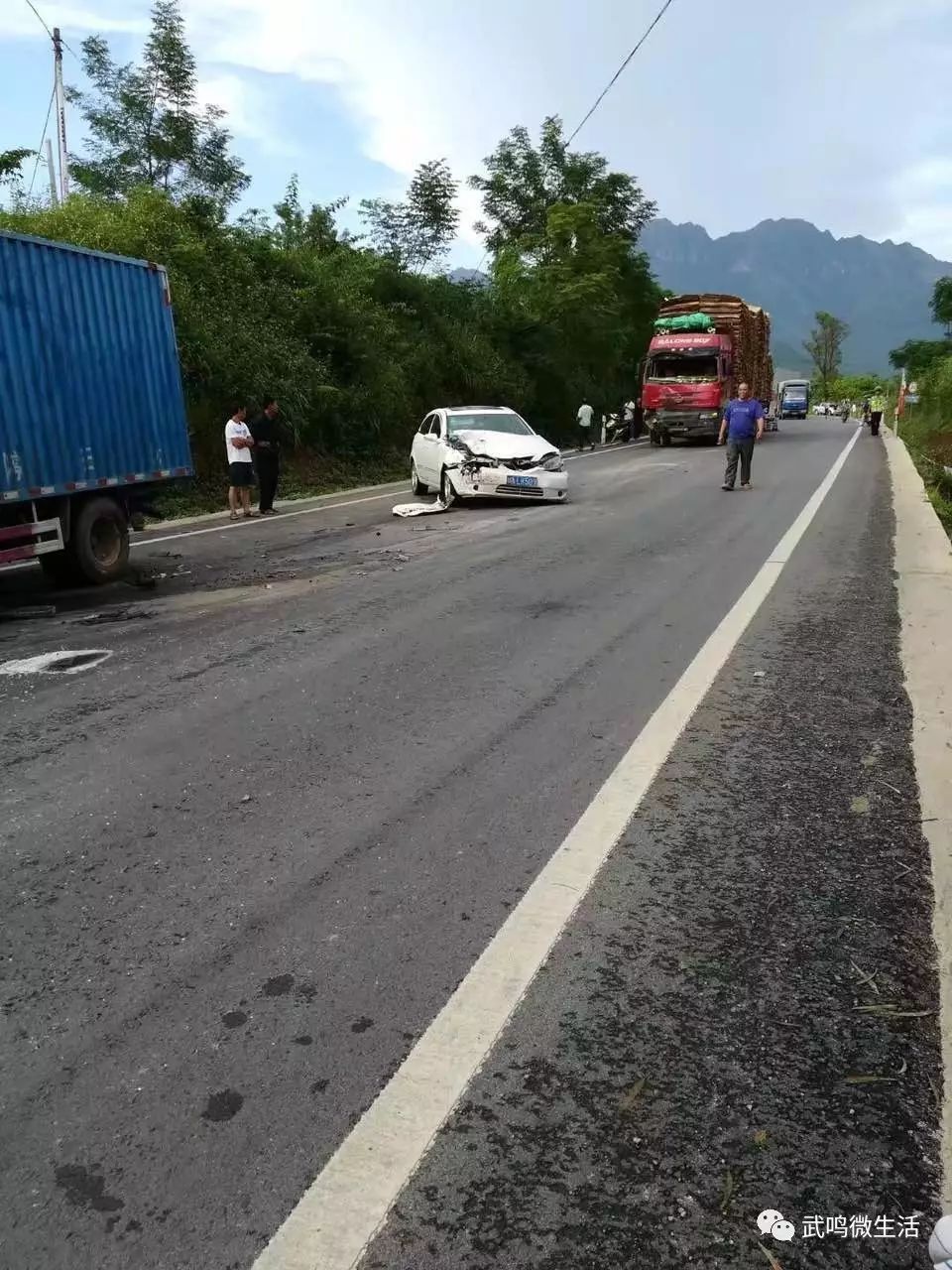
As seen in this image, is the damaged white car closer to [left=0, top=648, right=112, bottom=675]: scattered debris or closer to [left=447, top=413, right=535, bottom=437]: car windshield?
[left=447, top=413, right=535, bottom=437]: car windshield

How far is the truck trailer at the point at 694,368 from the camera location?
28625 mm

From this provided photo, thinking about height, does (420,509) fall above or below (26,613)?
above

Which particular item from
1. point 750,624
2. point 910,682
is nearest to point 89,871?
point 910,682

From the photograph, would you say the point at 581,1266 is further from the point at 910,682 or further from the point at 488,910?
the point at 910,682

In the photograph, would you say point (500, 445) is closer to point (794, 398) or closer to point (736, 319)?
point (736, 319)

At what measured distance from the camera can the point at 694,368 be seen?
28953mm

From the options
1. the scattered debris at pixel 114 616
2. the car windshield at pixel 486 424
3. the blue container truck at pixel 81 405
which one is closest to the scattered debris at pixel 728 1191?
the scattered debris at pixel 114 616

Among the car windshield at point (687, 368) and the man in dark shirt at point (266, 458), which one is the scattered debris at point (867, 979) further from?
the car windshield at point (687, 368)

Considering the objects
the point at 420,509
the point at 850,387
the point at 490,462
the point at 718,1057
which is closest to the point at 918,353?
the point at 850,387

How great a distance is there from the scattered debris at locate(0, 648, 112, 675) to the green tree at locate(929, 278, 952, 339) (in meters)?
78.1

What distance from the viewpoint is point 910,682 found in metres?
5.61

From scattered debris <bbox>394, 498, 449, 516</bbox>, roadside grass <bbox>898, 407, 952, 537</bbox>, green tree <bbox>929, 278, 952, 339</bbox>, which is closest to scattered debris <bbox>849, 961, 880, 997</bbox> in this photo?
roadside grass <bbox>898, 407, 952, 537</bbox>

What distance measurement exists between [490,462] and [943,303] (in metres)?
71.2

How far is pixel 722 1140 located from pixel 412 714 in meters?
3.19
